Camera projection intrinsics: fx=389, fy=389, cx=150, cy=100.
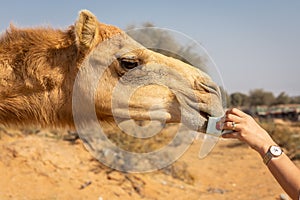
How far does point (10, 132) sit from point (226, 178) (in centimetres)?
687

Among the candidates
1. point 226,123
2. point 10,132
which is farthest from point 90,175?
point 226,123

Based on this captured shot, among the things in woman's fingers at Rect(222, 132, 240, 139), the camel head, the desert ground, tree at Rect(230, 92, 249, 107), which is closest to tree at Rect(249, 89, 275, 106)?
tree at Rect(230, 92, 249, 107)

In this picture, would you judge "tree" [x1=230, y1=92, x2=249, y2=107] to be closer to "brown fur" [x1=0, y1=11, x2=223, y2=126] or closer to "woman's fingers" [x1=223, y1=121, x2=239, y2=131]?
"brown fur" [x1=0, y1=11, x2=223, y2=126]

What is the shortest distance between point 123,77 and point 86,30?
59 cm

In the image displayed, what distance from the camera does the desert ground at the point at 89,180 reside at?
26.7ft

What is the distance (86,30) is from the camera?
12.5 feet

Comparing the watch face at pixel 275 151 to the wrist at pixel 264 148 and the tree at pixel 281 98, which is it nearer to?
the wrist at pixel 264 148

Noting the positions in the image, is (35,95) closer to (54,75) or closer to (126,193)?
(54,75)

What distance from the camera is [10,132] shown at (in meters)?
12.2

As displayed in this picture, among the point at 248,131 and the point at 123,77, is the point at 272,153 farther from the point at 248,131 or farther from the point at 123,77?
the point at 123,77

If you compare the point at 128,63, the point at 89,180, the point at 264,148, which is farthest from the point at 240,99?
the point at 264,148

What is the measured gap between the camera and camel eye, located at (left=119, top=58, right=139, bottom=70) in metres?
3.90

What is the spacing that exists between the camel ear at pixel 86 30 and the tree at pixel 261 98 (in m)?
53.5

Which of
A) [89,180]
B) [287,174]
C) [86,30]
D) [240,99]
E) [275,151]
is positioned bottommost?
[240,99]
